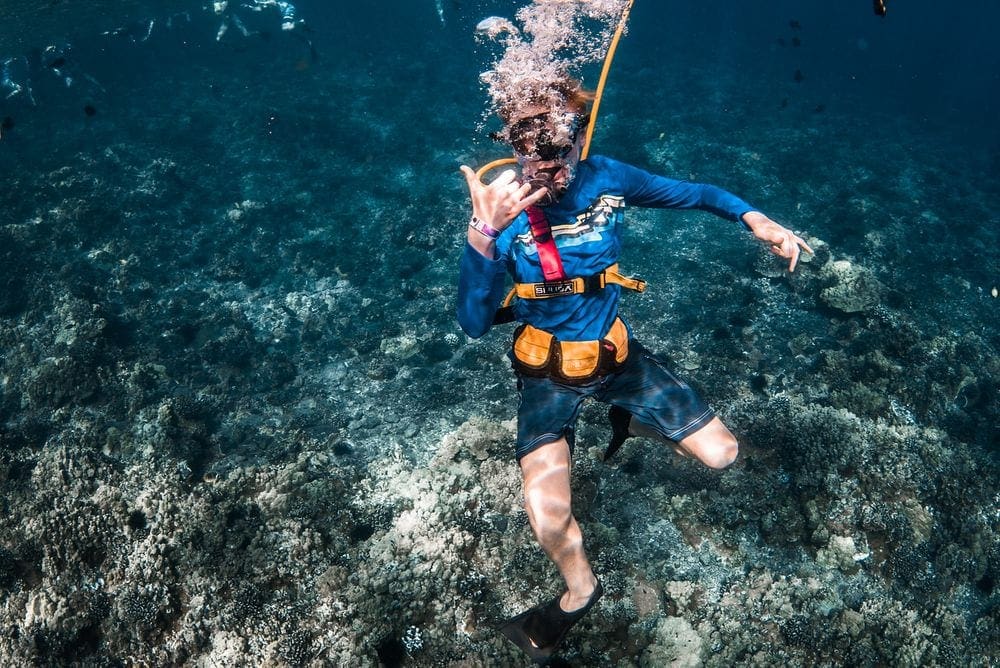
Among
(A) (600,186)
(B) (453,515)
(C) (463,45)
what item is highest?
(A) (600,186)

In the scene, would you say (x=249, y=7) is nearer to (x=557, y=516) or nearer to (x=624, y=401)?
(x=624, y=401)

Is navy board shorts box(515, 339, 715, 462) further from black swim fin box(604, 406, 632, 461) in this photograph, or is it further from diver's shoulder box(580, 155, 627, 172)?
diver's shoulder box(580, 155, 627, 172)

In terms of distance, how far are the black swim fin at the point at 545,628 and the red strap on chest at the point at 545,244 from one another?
214 centimetres

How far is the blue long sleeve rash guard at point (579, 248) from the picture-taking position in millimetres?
3074

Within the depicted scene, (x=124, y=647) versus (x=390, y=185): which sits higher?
(x=124, y=647)

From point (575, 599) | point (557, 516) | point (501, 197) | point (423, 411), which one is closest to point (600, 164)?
point (501, 197)

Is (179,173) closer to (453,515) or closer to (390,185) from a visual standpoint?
(390,185)

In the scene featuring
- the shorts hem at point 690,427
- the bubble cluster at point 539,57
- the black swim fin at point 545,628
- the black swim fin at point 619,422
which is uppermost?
the bubble cluster at point 539,57

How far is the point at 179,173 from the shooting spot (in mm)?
12375

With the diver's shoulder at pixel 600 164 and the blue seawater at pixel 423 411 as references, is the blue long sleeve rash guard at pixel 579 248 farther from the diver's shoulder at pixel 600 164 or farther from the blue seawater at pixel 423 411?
the blue seawater at pixel 423 411

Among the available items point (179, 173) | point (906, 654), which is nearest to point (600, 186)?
point (906, 654)

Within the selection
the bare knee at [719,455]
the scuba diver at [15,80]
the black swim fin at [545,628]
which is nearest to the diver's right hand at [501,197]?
the bare knee at [719,455]

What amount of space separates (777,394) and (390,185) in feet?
30.5

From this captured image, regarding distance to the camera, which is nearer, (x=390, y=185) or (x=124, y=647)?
(x=124, y=647)
